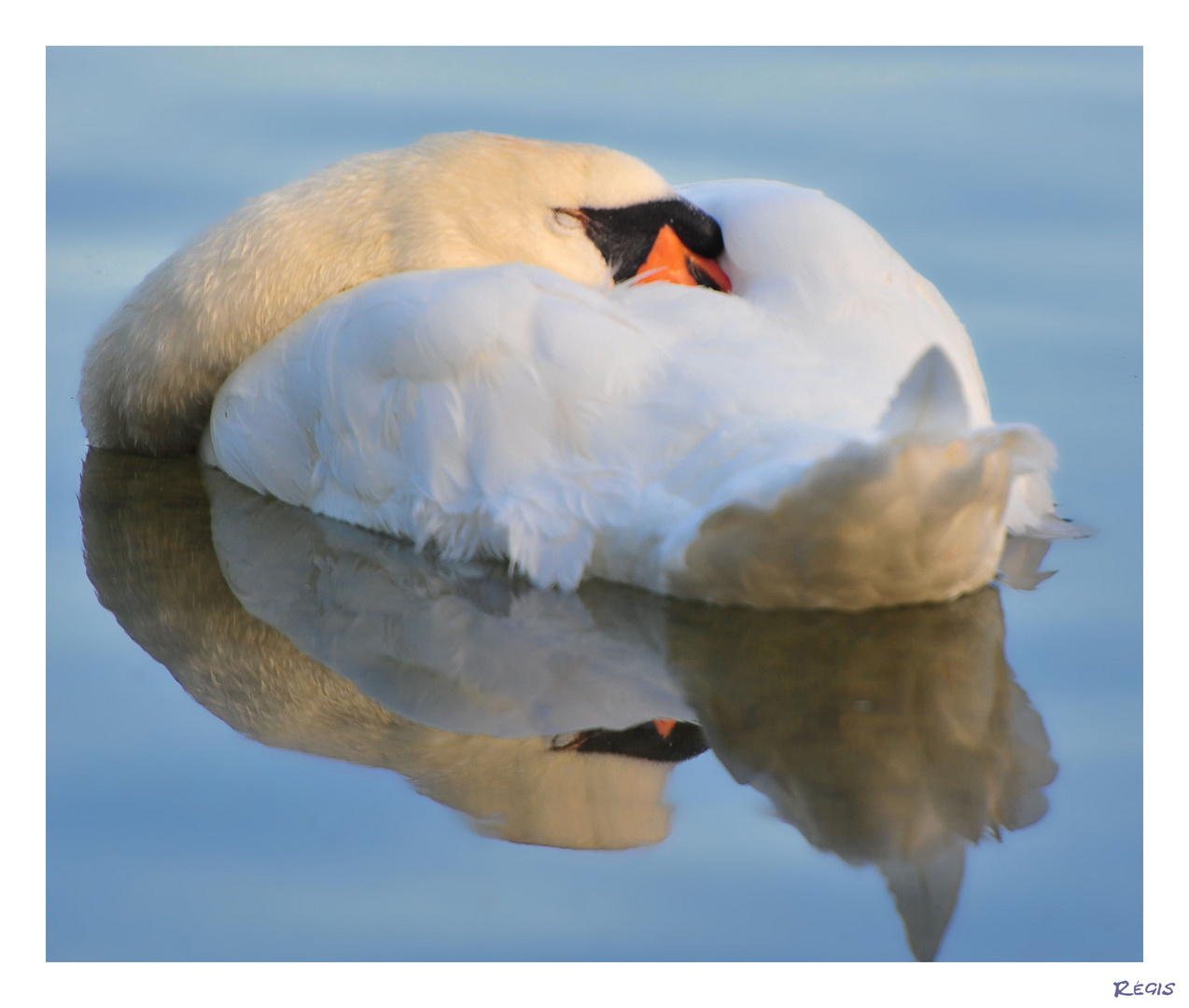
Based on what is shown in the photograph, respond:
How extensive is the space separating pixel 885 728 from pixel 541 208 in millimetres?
2073

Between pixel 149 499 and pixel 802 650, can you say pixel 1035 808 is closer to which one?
pixel 802 650

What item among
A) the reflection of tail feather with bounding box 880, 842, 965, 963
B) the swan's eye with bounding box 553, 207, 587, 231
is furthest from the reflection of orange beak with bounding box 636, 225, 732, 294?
the reflection of tail feather with bounding box 880, 842, 965, 963

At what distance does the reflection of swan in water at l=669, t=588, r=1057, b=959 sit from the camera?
3.13 metres

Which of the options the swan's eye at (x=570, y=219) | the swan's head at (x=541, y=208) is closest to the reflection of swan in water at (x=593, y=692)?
the swan's head at (x=541, y=208)

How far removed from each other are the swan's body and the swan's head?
13.3 inches

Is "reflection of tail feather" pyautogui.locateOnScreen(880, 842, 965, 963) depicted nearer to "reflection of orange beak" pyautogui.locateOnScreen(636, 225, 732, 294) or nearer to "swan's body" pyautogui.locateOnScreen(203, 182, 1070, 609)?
"swan's body" pyautogui.locateOnScreen(203, 182, 1070, 609)

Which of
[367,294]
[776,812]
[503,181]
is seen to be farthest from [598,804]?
[503,181]

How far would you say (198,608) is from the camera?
4.33 meters

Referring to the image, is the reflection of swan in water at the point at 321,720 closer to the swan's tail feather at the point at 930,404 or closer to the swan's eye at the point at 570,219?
the swan's tail feather at the point at 930,404

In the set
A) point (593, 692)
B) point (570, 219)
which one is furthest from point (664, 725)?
point (570, 219)

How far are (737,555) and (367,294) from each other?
50.3 inches

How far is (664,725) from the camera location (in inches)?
141

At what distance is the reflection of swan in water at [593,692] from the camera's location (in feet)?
10.7

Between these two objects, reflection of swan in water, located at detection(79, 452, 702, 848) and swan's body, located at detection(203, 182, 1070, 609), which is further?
swan's body, located at detection(203, 182, 1070, 609)
